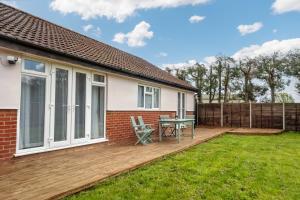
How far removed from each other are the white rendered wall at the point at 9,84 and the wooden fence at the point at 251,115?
13.8 meters

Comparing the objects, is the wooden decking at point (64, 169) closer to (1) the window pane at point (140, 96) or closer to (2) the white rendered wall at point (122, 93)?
(2) the white rendered wall at point (122, 93)

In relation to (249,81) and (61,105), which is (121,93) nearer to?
(61,105)

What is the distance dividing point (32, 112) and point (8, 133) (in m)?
0.76

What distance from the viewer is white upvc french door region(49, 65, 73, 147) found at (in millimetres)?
6750

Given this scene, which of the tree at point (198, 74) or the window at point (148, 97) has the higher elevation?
the tree at point (198, 74)

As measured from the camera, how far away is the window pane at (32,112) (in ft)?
19.8

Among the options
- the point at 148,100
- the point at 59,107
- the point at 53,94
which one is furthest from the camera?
the point at 148,100

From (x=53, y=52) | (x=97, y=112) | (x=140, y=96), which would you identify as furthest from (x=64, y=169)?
(x=140, y=96)

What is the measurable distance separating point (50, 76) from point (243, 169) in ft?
16.6

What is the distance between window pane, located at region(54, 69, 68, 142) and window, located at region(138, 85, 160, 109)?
4.30 m

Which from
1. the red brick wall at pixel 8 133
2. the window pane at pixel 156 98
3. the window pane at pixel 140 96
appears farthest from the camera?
the window pane at pixel 156 98

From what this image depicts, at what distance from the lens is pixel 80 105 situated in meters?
7.69

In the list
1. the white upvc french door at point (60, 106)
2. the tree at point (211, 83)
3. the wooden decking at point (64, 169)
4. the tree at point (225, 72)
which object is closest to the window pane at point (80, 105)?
the white upvc french door at point (60, 106)

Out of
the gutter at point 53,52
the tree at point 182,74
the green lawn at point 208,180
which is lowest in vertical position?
the green lawn at point 208,180
